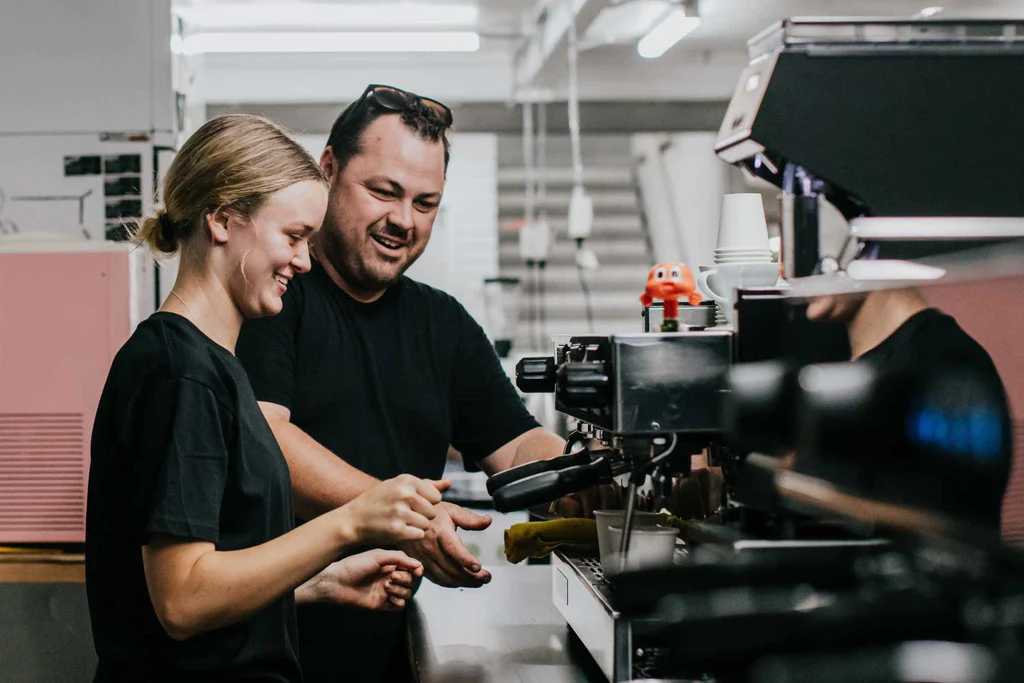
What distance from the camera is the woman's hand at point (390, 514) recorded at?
121 centimetres

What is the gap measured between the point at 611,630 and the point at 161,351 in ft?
2.13

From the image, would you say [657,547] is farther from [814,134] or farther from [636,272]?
[636,272]

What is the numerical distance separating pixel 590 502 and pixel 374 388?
580mm

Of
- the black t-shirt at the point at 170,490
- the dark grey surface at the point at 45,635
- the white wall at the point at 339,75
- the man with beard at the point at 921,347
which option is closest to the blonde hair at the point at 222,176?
the black t-shirt at the point at 170,490

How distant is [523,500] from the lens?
123cm

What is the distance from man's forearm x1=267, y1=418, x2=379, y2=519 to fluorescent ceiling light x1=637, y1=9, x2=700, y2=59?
2.73m

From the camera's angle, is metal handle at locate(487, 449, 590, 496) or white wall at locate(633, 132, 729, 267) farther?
white wall at locate(633, 132, 729, 267)

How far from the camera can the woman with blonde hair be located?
1.17 meters

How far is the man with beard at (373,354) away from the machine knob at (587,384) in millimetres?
760

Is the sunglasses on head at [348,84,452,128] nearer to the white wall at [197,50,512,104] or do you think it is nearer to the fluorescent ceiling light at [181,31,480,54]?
the fluorescent ceiling light at [181,31,480,54]

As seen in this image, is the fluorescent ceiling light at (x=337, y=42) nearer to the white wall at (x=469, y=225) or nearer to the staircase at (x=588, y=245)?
the white wall at (x=469, y=225)

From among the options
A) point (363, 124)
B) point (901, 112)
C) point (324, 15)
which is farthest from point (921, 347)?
point (324, 15)

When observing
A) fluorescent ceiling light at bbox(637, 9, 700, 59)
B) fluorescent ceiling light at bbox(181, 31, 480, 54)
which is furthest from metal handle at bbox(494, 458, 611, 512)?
fluorescent ceiling light at bbox(181, 31, 480, 54)

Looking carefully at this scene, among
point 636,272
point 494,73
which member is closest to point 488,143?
point 494,73
